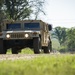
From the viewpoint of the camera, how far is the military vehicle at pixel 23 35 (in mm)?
18370

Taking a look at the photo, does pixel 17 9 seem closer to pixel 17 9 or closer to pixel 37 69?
pixel 17 9

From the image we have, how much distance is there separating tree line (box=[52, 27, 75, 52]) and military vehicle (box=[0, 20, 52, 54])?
94649 mm

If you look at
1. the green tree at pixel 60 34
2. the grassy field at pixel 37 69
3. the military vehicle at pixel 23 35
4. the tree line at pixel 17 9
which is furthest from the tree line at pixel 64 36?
the grassy field at pixel 37 69

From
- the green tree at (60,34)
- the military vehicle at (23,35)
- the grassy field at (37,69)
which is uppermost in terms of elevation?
the grassy field at (37,69)

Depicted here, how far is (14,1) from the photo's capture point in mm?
44719

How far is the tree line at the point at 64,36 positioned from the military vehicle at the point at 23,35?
311ft

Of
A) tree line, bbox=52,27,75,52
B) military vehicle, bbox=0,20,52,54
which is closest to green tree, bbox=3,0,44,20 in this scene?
military vehicle, bbox=0,20,52,54

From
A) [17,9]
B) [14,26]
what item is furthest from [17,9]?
[14,26]

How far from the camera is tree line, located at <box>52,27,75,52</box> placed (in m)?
120

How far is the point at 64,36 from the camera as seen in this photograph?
15050 cm

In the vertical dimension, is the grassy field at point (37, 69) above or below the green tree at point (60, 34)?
above

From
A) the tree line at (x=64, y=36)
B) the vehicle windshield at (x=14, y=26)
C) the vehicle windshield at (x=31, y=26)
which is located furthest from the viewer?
the tree line at (x=64, y=36)

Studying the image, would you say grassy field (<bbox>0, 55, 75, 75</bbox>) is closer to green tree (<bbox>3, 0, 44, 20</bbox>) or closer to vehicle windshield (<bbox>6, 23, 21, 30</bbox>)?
vehicle windshield (<bbox>6, 23, 21, 30</bbox>)

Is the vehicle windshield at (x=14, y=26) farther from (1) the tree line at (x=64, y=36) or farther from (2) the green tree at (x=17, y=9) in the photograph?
(1) the tree line at (x=64, y=36)
